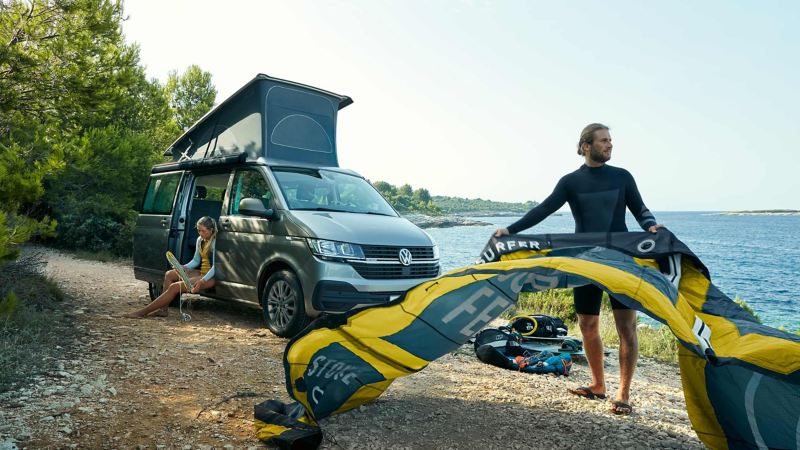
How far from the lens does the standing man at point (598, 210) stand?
13.8ft

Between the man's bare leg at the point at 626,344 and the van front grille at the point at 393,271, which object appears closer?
the man's bare leg at the point at 626,344

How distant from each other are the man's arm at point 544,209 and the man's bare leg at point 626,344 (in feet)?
3.07

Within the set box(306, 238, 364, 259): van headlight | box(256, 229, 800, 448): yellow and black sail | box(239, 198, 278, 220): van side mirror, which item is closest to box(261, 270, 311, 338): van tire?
box(306, 238, 364, 259): van headlight

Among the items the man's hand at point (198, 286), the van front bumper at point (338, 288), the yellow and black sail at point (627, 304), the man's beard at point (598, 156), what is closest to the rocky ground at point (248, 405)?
the yellow and black sail at point (627, 304)

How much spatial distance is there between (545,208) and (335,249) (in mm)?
2319

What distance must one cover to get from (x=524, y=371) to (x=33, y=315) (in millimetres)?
5364

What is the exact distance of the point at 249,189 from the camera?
6.89 meters

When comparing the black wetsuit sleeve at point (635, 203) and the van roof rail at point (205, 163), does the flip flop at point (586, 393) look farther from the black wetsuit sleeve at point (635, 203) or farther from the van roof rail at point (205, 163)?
the van roof rail at point (205, 163)

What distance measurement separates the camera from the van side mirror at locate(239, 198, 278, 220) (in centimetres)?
622

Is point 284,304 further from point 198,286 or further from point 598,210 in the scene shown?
point 598,210

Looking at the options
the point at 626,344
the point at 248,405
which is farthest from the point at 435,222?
the point at 248,405

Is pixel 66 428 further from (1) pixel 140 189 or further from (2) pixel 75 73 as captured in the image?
(1) pixel 140 189

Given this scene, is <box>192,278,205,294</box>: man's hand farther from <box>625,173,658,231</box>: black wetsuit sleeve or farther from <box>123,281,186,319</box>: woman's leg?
<box>625,173,658,231</box>: black wetsuit sleeve

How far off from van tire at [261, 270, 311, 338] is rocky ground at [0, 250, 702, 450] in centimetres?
20
